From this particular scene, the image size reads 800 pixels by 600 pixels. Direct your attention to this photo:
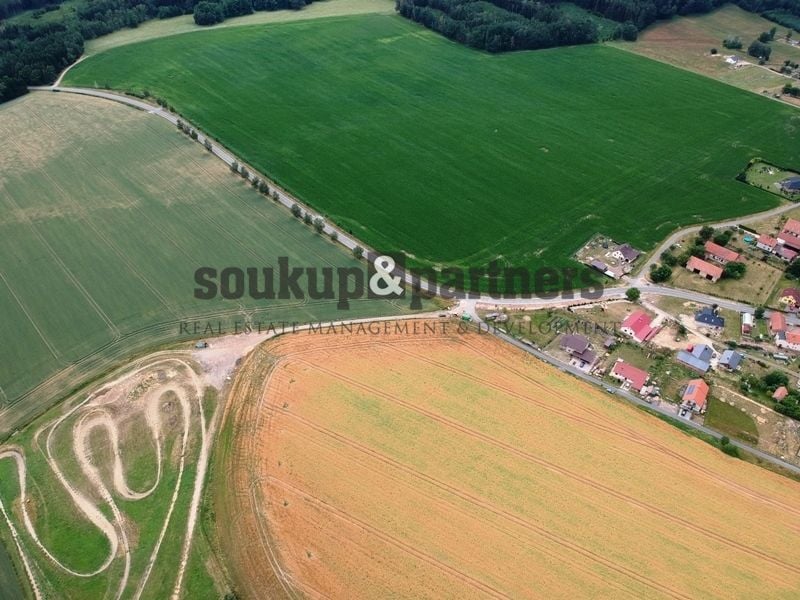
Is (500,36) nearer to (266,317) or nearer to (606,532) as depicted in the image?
(266,317)

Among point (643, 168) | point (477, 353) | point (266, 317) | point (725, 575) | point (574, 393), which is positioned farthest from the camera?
point (643, 168)

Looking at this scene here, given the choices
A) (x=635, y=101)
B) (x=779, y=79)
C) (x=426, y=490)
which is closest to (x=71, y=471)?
(x=426, y=490)

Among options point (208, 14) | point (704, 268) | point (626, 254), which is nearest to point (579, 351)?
point (626, 254)

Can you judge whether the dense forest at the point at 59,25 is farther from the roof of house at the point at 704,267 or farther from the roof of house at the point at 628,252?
the roof of house at the point at 704,267

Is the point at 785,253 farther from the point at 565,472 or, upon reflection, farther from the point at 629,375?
the point at 565,472

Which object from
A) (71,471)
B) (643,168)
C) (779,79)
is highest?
(779,79)

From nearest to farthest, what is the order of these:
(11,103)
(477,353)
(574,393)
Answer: (574,393)
(477,353)
(11,103)

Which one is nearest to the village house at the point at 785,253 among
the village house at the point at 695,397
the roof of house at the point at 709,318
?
the roof of house at the point at 709,318

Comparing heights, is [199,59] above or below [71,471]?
→ above
